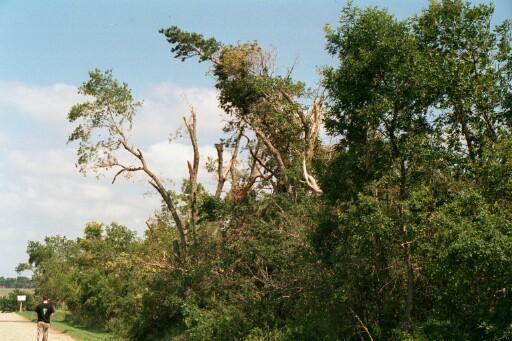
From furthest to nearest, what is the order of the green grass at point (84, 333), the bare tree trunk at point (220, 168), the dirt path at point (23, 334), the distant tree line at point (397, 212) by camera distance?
1. the green grass at point (84, 333)
2. the bare tree trunk at point (220, 168)
3. the dirt path at point (23, 334)
4. the distant tree line at point (397, 212)

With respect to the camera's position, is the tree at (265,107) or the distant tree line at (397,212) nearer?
the distant tree line at (397,212)

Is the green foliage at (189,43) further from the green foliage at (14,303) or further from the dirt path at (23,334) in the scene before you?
the green foliage at (14,303)

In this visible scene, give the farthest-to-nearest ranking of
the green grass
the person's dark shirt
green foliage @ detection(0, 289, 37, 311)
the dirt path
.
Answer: green foliage @ detection(0, 289, 37, 311), the green grass, the dirt path, the person's dark shirt

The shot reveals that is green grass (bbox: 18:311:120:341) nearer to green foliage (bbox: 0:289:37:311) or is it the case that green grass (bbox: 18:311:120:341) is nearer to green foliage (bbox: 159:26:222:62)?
green foliage (bbox: 159:26:222:62)

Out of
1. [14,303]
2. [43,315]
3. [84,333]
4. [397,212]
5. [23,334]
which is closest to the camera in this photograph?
[397,212]

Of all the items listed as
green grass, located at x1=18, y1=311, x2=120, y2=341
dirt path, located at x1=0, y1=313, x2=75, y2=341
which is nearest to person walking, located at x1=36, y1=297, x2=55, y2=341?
dirt path, located at x1=0, y1=313, x2=75, y2=341

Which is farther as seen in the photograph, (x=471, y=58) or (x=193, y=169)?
(x=193, y=169)

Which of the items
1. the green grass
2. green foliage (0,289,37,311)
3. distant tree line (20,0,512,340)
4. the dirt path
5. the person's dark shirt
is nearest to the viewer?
distant tree line (20,0,512,340)

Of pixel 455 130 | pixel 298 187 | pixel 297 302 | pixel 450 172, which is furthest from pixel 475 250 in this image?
pixel 298 187

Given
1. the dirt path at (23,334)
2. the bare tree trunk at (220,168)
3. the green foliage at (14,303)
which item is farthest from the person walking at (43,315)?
the green foliage at (14,303)

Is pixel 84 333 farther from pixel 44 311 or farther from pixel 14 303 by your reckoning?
pixel 14 303

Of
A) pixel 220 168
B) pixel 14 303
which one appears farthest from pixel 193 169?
pixel 14 303

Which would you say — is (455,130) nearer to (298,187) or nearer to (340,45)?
(340,45)

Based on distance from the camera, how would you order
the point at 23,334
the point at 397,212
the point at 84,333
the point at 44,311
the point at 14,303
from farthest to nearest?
the point at 14,303 < the point at 84,333 < the point at 23,334 < the point at 44,311 < the point at 397,212
